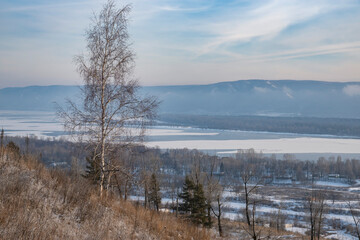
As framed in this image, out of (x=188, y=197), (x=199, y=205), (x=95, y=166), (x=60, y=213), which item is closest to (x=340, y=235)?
(x=199, y=205)

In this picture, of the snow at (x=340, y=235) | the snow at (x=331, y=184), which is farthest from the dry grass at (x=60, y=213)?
the snow at (x=331, y=184)

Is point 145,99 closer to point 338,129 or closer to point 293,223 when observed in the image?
point 293,223

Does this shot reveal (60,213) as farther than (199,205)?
No

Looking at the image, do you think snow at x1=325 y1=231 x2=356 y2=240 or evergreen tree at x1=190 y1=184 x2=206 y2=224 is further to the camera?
snow at x1=325 y1=231 x2=356 y2=240

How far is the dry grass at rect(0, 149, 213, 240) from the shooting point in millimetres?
3893

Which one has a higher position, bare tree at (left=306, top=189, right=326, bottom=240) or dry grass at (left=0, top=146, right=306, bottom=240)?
dry grass at (left=0, top=146, right=306, bottom=240)

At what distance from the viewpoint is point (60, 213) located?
5.46 metres

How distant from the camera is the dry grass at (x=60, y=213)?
3893 millimetres

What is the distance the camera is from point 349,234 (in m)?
30.3

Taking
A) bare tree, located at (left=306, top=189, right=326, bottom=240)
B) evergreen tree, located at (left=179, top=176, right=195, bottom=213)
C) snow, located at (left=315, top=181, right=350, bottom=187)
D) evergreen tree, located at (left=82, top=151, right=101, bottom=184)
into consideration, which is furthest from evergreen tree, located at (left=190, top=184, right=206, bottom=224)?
snow, located at (left=315, top=181, right=350, bottom=187)

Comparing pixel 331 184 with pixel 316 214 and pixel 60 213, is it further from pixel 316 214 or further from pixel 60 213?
pixel 60 213

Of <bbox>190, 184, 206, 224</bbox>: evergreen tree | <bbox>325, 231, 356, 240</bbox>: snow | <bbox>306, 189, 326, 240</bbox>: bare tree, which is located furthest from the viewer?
<bbox>325, 231, 356, 240</bbox>: snow

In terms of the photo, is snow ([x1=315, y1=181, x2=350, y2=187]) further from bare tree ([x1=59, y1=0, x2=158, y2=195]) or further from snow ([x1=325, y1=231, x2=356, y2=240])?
bare tree ([x1=59, y1=0, x2=158, y2=195])

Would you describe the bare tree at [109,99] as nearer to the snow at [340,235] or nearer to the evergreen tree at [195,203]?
the evergreen tree at [195,203]
